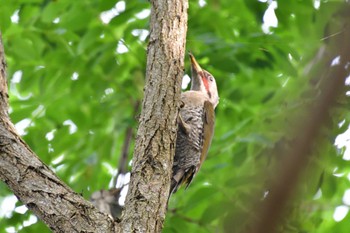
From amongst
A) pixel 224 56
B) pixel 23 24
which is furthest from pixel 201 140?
pixel 23 24

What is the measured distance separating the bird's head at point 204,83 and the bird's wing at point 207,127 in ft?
0.96

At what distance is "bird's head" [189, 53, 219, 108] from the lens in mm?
5066

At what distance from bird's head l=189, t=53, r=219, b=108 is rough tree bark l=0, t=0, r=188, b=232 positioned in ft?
6.70

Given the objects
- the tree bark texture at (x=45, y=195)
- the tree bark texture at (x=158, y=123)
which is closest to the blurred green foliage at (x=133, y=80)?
the tree bark texture at (x=158, y=123)

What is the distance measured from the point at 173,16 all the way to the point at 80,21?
2257 millimetres

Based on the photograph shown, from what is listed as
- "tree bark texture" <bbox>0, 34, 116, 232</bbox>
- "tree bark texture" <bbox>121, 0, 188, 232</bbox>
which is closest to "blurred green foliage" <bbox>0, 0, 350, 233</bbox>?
"tree bark texture" <bbox>121, 0, 188, 232</bbox>

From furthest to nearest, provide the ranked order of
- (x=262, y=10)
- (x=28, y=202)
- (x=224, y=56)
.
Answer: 1. (x=224, y=56)
2. (x=262, y=10)
3. (x=28, y=202)

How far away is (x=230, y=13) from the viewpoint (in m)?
5.45

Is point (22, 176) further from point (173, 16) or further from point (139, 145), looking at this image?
point (173, 16)

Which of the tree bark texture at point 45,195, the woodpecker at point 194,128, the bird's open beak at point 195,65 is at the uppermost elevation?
the bird's open beak at point 195,65

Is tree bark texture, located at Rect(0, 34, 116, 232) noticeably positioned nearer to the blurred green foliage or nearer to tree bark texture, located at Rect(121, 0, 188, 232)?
tree bark texture, located at Rect(121, 0, 188, 232)

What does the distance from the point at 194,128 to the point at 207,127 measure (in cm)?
11

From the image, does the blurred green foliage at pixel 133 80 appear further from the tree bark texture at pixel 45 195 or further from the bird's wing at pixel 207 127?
the tree bark texture at pixel 45 195

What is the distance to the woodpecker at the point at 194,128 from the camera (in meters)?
4.36
